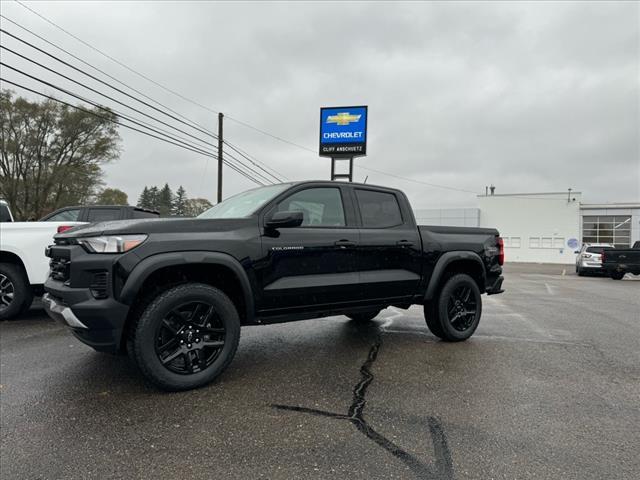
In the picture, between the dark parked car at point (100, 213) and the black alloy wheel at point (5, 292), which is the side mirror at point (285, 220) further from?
the dark parked car at point (100, 213)

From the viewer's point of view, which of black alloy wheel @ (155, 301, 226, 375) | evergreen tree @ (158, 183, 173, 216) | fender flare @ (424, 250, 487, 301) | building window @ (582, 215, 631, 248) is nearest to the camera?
black alloy wheel @ (155, 301, 226, 375)

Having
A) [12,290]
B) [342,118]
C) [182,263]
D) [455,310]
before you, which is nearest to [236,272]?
[182,263]

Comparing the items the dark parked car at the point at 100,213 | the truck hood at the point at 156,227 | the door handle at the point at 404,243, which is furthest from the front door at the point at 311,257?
the dark parked car at the point at 100,213

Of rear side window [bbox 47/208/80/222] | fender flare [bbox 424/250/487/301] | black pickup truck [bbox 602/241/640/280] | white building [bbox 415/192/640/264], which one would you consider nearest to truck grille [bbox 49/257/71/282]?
fender flare [bbox 424/250/487/301]

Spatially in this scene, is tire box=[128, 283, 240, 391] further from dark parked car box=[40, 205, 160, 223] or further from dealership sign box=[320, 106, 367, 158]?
dealership sign box=[320, 106, 367, 158]

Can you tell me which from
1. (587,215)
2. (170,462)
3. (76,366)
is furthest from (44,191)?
(587,215)

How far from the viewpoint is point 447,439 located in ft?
8.75

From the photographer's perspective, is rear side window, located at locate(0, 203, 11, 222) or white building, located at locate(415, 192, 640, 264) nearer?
rear side window, located at locate(0, 203, 11, 222)

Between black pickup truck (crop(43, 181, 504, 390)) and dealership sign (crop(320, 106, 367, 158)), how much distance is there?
17647 millimetres

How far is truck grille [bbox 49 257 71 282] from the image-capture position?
136 inches

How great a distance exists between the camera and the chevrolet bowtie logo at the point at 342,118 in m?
22.2

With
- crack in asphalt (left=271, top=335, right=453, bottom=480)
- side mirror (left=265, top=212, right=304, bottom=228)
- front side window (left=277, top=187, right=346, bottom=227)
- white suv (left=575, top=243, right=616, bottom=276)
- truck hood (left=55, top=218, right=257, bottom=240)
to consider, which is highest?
front side window (left=277, top=187, right=346, bottom=227)

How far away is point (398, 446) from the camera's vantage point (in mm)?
2570

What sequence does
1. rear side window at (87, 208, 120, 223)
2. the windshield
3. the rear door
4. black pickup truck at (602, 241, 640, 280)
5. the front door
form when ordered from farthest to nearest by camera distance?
black pickup truck at (602, 241, 640, 280)
rear side window at (87, 208, 120, 223)
the rear door
the windshield
the front door
